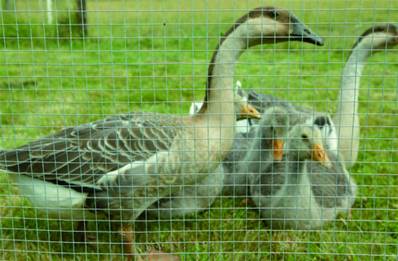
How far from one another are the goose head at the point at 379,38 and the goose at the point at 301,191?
918mm

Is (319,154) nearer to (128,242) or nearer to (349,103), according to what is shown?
(349,103)

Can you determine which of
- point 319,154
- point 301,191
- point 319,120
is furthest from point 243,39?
point 319,120

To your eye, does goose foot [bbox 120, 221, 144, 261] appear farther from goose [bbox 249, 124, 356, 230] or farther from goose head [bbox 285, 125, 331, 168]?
goose head [bbox 285, 125, 331, 168]

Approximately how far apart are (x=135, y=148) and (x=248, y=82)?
4.32 metres

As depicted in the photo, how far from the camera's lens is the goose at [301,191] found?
3207 millimetres

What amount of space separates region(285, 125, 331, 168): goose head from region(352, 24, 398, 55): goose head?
0.83 m

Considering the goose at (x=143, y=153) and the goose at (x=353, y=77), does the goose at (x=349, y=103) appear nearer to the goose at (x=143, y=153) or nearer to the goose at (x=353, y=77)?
the goose at (x=353, y=77)

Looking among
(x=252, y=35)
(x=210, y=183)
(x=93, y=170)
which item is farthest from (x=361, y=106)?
(x=93, y=170)

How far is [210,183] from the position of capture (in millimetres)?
3463

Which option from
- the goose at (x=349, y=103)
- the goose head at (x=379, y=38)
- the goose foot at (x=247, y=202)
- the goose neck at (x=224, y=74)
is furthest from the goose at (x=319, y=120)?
the goose neck at (x=224, y=74)

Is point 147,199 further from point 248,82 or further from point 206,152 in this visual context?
point 248,82

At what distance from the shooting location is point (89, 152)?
2.84m

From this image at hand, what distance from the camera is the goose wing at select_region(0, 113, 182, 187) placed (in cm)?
279

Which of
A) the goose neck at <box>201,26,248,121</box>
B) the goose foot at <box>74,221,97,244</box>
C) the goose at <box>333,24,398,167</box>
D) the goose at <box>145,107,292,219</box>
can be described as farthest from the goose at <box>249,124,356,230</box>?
the goose foot at <box>74,221,97,244</box>
